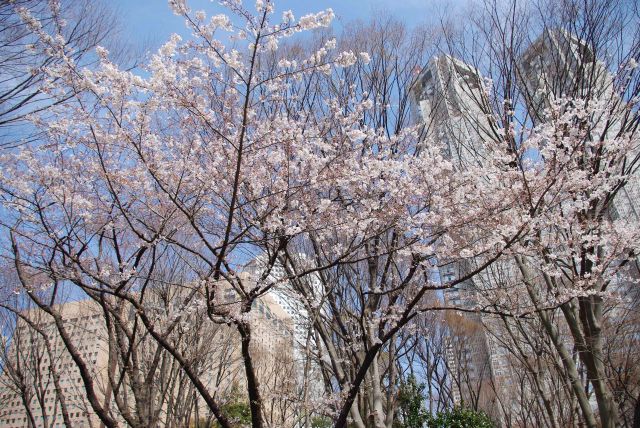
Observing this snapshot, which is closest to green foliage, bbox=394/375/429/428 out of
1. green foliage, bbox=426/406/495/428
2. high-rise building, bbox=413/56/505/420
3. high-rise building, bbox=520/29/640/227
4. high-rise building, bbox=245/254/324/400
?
green foliage, bbox=426/406/495/428

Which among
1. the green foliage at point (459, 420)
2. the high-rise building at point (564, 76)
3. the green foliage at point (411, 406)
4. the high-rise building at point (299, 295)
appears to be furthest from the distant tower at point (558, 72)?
the green foliage at point (411, 406)

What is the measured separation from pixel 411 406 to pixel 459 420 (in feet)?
4.30

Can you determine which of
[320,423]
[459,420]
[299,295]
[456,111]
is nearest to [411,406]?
[459,420]

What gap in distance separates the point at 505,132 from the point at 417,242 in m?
2.23

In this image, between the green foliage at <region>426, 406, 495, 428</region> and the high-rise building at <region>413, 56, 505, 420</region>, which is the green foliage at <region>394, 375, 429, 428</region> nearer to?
the green foliage at <region>426, 406, 495, 428</region>

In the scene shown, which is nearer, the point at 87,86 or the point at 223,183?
the point at 87,86

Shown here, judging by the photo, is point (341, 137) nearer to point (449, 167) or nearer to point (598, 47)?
point (449, 167)

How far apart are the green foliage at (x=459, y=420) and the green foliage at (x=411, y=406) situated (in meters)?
0.31

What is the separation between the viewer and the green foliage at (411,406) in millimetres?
11961

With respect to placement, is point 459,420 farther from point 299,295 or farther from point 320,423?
point 299,295

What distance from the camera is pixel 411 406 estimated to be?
39.8 feet

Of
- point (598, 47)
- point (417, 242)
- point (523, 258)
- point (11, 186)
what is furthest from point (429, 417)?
point (11, 186)

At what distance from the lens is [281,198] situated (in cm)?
478

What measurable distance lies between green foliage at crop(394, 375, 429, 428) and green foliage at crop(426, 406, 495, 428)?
31cm
